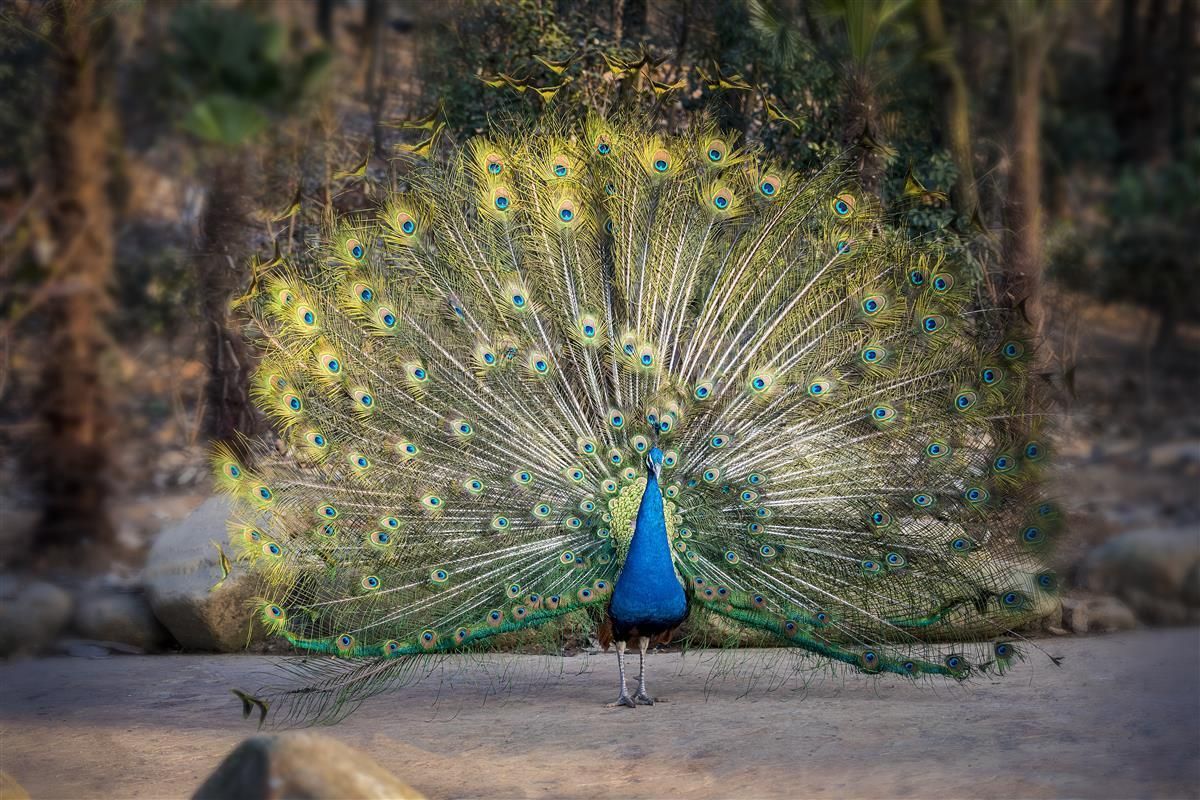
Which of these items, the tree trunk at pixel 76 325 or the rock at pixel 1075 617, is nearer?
the rock at pixel 1075 617

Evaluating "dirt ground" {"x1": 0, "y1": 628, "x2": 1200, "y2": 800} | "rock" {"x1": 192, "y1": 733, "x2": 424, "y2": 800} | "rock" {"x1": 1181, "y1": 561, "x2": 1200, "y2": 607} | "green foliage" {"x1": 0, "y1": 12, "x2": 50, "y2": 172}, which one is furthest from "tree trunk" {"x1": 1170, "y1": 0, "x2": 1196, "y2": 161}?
"rock" {"x1": 192, "y1": 733, "x2": 424, "y2": 800}

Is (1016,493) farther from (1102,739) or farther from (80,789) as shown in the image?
(80,789)

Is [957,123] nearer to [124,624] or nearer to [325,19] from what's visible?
[124,624]

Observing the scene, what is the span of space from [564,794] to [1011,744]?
1.95 metres

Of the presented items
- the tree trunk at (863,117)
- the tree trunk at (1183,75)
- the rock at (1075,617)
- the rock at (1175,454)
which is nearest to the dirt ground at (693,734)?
the rock at (1075,617)

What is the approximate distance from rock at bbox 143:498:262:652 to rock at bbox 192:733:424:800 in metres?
3.62

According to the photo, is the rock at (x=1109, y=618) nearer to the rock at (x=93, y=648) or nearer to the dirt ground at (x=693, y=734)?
the dirt ground at (x=693, y=734)

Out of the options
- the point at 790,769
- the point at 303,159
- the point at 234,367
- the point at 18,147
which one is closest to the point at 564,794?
the point at 790,769

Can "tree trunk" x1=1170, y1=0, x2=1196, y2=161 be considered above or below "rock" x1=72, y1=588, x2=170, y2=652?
above

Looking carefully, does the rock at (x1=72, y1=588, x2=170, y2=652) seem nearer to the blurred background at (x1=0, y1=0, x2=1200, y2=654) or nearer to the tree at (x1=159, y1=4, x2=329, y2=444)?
the blurred background at (x1=0, y1=0, x2=1200, y2=654)

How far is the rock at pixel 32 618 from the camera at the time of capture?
27.9 ft

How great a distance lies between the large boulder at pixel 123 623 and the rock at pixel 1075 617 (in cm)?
574

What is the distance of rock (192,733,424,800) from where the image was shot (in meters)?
4.34

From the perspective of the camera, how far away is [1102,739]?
5.68m
